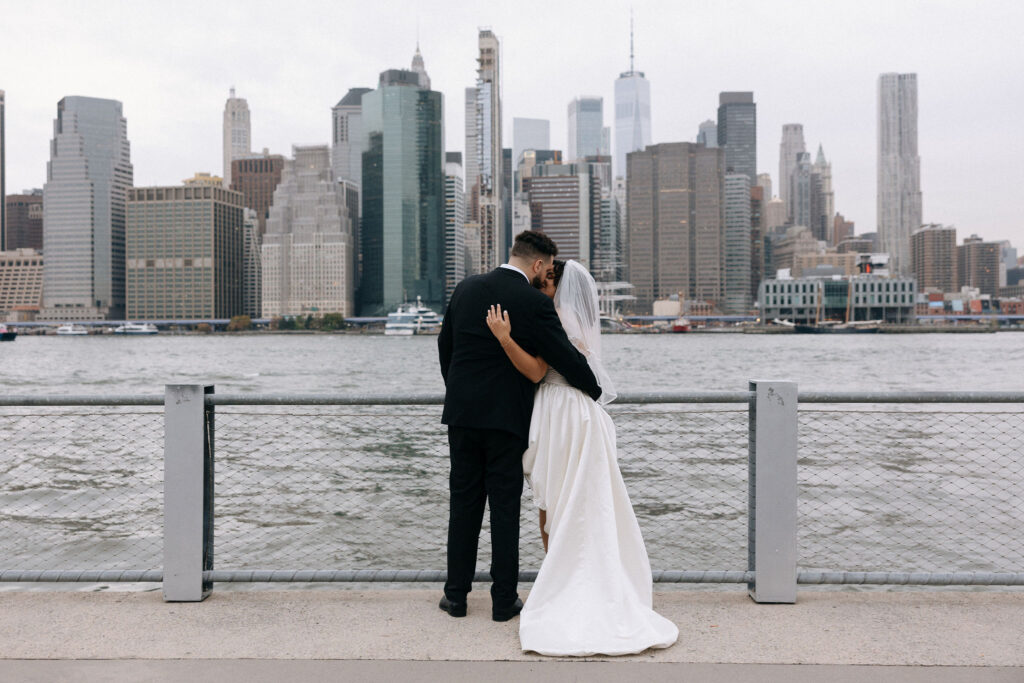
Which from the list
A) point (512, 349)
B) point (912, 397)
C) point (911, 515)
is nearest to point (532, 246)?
point (512, 349)

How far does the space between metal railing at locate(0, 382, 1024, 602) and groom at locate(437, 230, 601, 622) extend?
31cm

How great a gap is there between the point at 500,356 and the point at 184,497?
183cm

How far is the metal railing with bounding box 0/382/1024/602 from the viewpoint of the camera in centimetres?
437

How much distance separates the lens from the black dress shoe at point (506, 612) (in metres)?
4.11

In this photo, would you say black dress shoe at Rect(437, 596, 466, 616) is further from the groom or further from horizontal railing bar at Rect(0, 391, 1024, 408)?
horizontal railing bar at Rect(0, 391, 1024, 408)

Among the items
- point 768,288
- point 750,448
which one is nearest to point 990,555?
point 750,448

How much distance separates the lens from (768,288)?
576 feet

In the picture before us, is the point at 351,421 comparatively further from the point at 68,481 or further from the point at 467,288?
the point at 467,288

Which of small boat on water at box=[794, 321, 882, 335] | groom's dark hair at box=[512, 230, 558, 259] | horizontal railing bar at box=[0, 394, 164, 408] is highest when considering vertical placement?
groom's dark hair at box=[512, 230, 558, 259]

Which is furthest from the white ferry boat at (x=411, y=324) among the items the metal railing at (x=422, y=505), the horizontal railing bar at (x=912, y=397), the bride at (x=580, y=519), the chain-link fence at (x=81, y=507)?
the bride at (x=580, y=519)

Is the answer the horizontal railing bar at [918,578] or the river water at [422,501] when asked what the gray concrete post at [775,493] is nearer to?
the horizontal railing bar at [918,578]

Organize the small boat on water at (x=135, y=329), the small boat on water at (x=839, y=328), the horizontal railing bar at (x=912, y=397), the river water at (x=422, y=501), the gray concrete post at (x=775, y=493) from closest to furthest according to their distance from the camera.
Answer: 1. the gray concrete post at (x=775, y=493)
2. the horizontal railing bar at (x=912, y=397)
3. the river water at (x=422, y=501)
4. the small boat on water at (x=839, y=328)
5. the small boat on water at (x=135, y=329)

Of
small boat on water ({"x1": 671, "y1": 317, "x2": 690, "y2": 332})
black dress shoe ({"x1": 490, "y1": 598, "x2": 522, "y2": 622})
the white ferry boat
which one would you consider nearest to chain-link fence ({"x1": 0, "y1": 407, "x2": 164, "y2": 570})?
black dress shoe ({"x1": 490, "y1": 598, "x2": 522, "y2": 622})

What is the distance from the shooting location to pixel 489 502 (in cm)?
418
